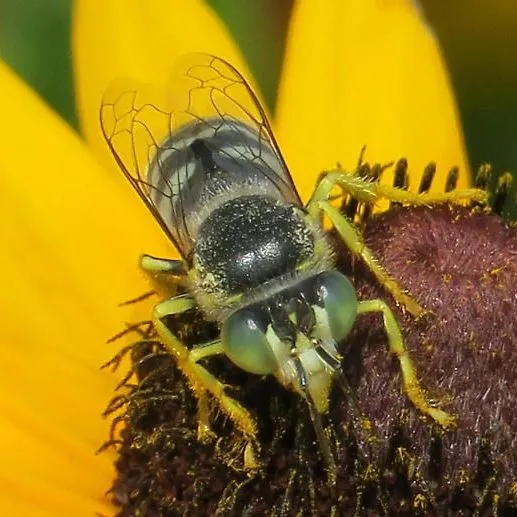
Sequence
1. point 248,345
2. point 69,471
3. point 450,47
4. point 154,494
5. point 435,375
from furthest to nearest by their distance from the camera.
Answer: point 450,47, point 69,471, point 154,494, point 435,375, point 248,345

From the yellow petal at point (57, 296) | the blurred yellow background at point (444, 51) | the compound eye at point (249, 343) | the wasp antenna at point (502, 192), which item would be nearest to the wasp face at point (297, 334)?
the compound eye at point (249, 343)

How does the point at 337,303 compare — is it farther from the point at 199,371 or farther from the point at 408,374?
the point at 199,371

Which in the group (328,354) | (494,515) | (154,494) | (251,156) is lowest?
(494,515)

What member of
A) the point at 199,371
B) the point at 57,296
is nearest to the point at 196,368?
the point at 199,371

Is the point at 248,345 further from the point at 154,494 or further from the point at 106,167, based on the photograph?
the point at 106,167

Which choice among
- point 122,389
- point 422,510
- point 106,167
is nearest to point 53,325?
point 122,389

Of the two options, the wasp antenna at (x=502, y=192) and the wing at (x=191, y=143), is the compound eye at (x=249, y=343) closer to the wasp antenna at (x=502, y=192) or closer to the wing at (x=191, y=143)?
the wing at (x=191, y=143)
